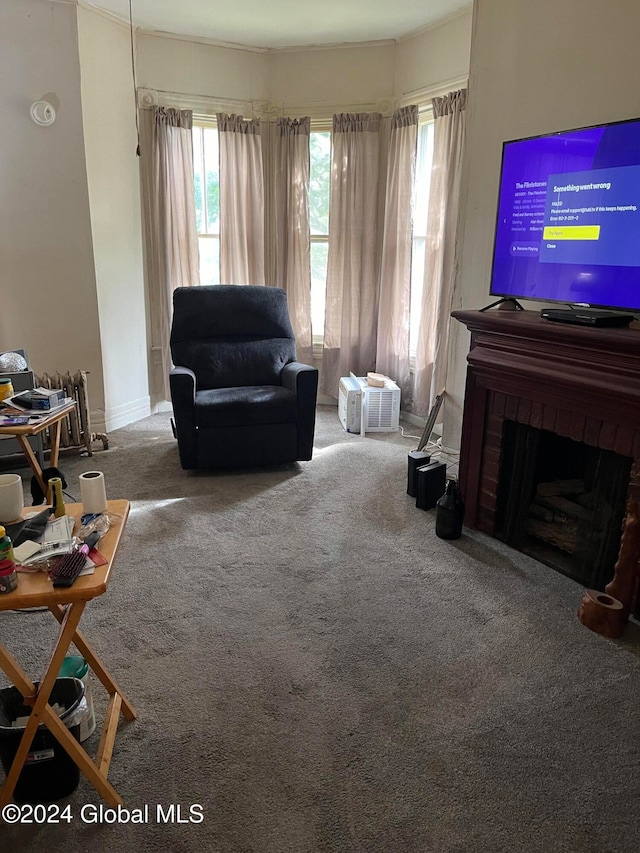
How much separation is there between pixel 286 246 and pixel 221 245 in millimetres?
529

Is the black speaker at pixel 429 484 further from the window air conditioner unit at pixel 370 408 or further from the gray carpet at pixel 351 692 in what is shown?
the window air conditioner unit at pixel 370 408

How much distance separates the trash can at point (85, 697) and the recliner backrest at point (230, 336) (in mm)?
2393

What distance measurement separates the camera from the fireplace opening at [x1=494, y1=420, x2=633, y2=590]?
249cm

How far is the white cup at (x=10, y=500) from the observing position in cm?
174

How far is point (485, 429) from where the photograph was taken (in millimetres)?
2973

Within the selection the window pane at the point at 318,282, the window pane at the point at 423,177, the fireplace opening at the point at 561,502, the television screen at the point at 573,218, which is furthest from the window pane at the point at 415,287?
the fireplace opening at the point at 561,502

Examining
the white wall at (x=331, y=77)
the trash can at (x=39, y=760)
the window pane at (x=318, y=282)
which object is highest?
the white wall at (x=331, y=77)

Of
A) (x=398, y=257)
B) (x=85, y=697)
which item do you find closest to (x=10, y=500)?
(x=85, y=697)

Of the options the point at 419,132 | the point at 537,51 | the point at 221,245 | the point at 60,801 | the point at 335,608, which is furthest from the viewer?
the point at 221,245

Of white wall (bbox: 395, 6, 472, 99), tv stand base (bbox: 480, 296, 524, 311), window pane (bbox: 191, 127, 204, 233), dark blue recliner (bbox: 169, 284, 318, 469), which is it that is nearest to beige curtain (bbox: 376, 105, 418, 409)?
white wall (bbox: 395, 6, 472, 99)

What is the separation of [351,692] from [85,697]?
2.62 feet

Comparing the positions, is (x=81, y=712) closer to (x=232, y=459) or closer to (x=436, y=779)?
(x=436, y=779)

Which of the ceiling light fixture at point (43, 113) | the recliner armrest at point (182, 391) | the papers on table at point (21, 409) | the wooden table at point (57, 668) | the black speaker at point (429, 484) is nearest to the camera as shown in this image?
the wooden table at point (57, 668)

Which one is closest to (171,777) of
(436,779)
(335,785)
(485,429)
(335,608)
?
(335,785)
